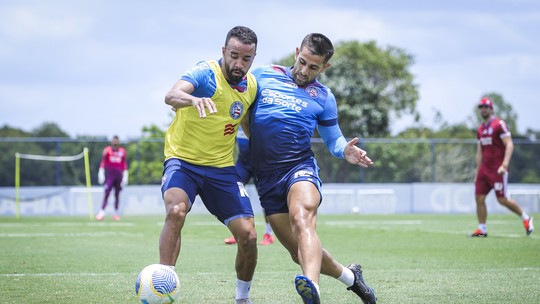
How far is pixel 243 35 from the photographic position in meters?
6.87

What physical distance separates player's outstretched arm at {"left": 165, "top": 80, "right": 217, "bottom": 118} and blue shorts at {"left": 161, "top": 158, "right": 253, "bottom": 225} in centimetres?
67

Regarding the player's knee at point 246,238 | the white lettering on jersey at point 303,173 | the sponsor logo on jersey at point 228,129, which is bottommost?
the player's knee at point 246,238

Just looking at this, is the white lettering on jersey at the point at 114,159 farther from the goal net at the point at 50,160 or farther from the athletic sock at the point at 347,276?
the athletic sock at the point at 347,276

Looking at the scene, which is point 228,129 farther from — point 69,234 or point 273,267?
point 69,234

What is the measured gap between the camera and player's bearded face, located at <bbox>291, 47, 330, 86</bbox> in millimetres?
7055

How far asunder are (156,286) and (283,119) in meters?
1.88

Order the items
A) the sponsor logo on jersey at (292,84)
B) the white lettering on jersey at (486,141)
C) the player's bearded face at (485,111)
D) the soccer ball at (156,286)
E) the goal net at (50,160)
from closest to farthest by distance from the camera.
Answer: the soccer ball at (156,286), the sponsor logo on jersey at (292,84), the player's bearded face at (485,111), the white lettering on jersey at (486,141), the goal net at (50,160)

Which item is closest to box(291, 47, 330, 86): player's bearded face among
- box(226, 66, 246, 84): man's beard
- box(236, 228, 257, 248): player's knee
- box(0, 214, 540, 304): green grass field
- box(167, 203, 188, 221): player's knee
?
box(226, 66, 246, 84): man's beard

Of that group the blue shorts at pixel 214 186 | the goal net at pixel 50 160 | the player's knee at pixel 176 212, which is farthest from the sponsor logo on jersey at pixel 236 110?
the goal net at pixel 50 160

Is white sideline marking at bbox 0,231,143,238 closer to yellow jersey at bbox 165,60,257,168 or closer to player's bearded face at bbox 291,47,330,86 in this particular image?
yellow jersey at bbox 165,60,257,168

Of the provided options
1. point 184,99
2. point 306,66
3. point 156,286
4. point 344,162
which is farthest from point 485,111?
point 344,162

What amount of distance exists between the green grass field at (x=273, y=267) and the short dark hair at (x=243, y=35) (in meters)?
2.41

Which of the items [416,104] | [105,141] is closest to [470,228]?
[105,141]

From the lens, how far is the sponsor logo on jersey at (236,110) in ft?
23.0
